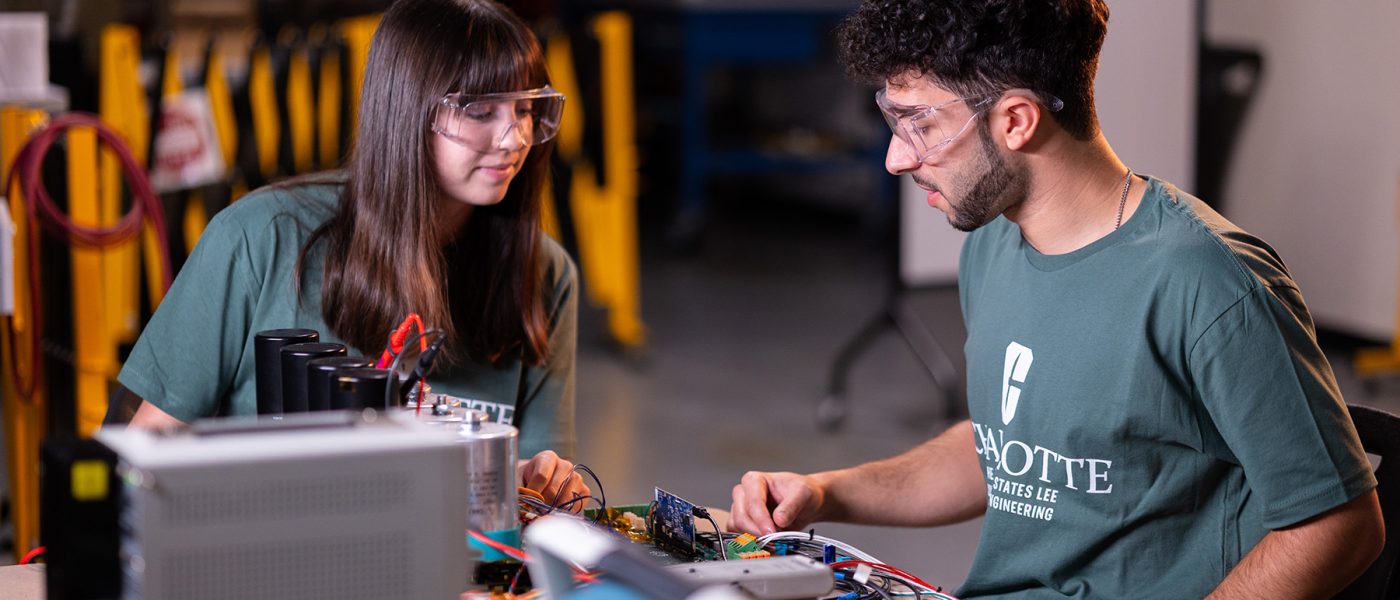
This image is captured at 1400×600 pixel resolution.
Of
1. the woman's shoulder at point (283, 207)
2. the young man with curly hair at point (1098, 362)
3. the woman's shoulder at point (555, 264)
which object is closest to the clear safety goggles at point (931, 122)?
the young man with curly hair at point (1098, 362)

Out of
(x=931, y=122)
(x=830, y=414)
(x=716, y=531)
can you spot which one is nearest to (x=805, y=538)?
(x=716, y=531)

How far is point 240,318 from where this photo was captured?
6.08 ft

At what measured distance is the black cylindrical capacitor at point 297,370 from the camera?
1.35 meters

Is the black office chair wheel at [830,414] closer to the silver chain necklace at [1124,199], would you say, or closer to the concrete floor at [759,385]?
the concrete floor at [759,385]

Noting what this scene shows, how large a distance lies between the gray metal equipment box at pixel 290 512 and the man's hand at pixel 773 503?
627 mm

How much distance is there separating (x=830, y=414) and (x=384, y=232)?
2821 millimetres

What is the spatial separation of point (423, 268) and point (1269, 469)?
1047 millimetres

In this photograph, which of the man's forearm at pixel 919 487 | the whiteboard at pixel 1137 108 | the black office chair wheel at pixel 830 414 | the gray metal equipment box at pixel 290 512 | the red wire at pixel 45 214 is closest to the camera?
the gray metal equipment box at pixel 290 512

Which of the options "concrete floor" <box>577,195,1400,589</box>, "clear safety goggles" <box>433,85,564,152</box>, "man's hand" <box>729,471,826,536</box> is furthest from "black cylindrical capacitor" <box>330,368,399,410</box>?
"concrete floor" <box>577,195,1400,589</box>

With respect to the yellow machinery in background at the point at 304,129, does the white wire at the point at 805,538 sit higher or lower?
lower

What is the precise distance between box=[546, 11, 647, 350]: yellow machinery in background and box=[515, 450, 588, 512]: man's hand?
348 cm

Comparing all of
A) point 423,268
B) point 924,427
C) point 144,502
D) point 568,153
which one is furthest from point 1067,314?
point 568,153

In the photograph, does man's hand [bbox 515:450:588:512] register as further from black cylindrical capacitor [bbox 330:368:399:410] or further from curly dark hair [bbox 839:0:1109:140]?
curly dark hair [bbox 839:0:1109:140]

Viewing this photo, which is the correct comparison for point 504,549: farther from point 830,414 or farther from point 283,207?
point 830,414
